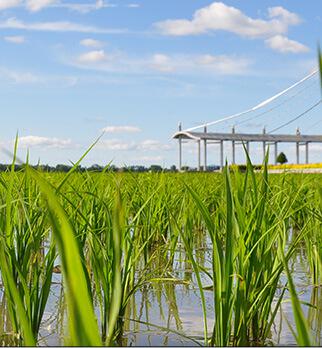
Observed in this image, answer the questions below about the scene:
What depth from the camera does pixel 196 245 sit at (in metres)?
4.15

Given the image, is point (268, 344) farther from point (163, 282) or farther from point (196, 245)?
point (196, 245)

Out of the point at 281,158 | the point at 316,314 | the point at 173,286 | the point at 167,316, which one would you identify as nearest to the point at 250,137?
the point at 281,158

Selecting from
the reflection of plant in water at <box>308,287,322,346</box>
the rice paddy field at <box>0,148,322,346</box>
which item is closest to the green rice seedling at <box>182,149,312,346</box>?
the rice paddy field at <box>0,148,322,346</box>

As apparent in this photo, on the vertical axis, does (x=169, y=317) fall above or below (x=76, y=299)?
below

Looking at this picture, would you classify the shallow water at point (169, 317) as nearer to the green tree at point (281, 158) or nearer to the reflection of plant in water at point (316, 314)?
the reflection of plant in water at point (316, 314)

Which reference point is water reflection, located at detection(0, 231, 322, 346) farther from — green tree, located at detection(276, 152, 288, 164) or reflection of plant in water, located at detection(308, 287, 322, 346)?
green tree, located at detection(276, 152, 288, 164)

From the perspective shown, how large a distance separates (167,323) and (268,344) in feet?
1.25

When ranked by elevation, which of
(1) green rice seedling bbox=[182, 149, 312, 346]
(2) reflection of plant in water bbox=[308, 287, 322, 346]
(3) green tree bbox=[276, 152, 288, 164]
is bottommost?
(2) reflection of plant in water bbox=[308, 287, 322, 346]

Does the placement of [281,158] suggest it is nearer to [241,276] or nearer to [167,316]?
[167,316]

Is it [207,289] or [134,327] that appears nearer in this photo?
[134,327]

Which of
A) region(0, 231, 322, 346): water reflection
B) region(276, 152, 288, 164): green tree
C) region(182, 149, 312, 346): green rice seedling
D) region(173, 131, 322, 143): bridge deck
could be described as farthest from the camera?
region(173, 131, 322, 143): bridge deck

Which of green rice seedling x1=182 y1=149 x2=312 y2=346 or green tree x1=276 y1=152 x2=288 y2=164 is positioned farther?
green tree x1=276 y1=152 x2=288 y2=164

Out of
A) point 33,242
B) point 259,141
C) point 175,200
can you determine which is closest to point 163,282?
point 33,242

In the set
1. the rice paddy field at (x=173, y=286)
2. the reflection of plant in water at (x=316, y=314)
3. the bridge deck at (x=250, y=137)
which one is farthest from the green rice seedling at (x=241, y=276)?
the bridge deck at (x=250, y=137)
